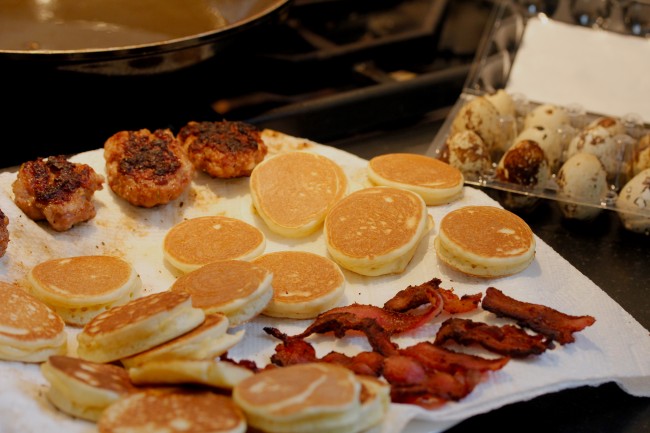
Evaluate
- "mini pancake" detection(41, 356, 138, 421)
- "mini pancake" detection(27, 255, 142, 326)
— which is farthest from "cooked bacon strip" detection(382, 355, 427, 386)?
"mini pancake" detection(27, 255, 142, 326)

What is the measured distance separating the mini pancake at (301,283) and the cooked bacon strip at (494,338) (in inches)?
11.7

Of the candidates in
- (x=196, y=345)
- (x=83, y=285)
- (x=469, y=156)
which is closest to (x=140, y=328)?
(x=196, y=345)

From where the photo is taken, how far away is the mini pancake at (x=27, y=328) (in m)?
1.65

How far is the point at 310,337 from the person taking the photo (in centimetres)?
186

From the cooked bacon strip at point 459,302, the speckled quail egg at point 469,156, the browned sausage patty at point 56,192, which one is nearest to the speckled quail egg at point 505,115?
the speckled quail egg at point 469,156

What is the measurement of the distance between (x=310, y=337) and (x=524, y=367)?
0.50 m

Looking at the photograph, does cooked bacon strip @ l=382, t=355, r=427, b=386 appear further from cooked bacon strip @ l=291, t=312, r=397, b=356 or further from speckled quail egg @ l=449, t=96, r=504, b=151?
speckled quail egg @ l=449, t=96, r=504, b=151

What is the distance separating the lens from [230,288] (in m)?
1.80

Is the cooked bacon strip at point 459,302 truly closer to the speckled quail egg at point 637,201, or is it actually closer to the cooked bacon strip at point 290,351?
the cooked bacon strip at point 290,351

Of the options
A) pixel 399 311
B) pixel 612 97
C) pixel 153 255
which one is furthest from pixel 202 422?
pixel 612 97

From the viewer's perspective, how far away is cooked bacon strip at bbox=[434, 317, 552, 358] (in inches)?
67.8

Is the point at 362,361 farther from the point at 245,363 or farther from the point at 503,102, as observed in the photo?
the point at 503,102

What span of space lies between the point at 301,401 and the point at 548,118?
1740 mm

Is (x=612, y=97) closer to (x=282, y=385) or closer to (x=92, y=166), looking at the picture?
(x=92, y=166)
